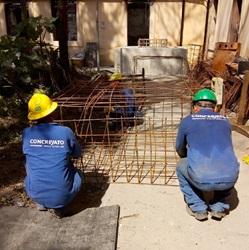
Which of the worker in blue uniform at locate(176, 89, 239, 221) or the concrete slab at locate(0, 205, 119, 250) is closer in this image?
the concrete slab at locate(0, 205, 119, 250)

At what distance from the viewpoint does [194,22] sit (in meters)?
14.9

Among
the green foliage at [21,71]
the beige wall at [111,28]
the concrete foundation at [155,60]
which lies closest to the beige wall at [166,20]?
the beige wall at [111,28]

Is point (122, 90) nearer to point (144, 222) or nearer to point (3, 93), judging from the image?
point (144, 222)

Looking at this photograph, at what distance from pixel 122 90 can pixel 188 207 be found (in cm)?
235

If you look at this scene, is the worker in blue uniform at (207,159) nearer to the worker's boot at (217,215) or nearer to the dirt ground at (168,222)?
the worker's boot at (217,215)

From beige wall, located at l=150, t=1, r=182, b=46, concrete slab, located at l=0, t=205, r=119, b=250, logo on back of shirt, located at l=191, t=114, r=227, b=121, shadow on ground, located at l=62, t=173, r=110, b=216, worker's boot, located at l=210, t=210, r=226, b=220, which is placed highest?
beige wall, located at l=150, t=1, r=182, b=46

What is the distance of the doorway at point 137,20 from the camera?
1539 centimetres

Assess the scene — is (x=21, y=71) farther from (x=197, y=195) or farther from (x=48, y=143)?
(x=197, y=195)

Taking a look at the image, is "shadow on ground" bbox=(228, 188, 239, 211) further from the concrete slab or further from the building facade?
the building facade

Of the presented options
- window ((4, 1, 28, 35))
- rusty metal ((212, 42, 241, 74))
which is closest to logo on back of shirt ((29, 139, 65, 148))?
rusty metal ((212, 42, 241, 74))

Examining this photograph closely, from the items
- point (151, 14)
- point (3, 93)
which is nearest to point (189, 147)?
point (3, 93)

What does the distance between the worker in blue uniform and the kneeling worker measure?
3.98ft

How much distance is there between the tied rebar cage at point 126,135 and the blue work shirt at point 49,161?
0.90 meters

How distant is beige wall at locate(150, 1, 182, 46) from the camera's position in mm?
14898
